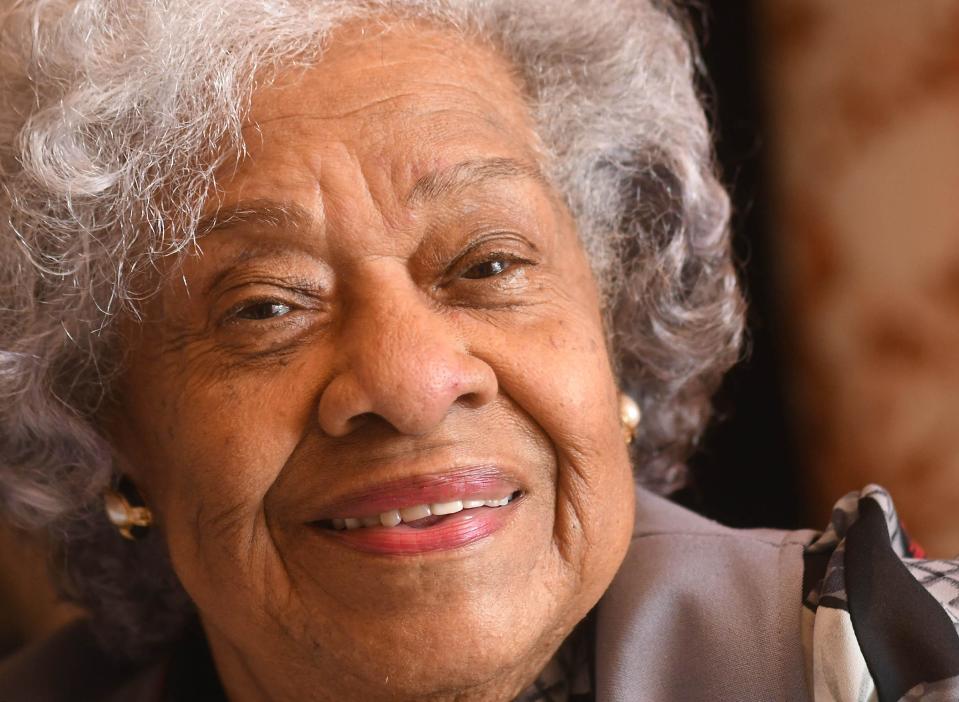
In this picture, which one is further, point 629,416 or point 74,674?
point 74,674

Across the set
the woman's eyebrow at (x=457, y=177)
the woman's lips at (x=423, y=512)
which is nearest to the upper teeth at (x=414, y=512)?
the woman's lips at (x=423, y=512)

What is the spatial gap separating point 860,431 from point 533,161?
1.00m

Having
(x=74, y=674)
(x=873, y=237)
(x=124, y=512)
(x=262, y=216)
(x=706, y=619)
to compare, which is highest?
(x=262, y=216)

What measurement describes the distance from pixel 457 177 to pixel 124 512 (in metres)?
0.79

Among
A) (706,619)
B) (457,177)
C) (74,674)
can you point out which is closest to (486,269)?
(457,177)

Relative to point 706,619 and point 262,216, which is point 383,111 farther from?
point 706,619

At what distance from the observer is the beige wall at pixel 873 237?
6.80 ft

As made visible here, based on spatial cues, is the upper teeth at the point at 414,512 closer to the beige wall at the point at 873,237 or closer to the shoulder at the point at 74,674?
the shoulder at the point at 74,674

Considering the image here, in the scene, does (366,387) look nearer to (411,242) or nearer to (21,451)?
(411,242)

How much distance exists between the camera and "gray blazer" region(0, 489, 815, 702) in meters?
1.51

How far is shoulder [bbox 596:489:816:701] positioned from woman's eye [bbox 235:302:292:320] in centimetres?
65

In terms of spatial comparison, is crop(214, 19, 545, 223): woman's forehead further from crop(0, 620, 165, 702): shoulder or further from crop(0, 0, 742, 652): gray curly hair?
crop(0, 620, 165, 702): shoulder

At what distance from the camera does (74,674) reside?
6.91 ft

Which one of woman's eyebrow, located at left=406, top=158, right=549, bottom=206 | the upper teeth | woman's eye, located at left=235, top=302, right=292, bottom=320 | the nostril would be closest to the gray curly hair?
woman's eye, located at left=235, top=302, right=292, bottom=320
